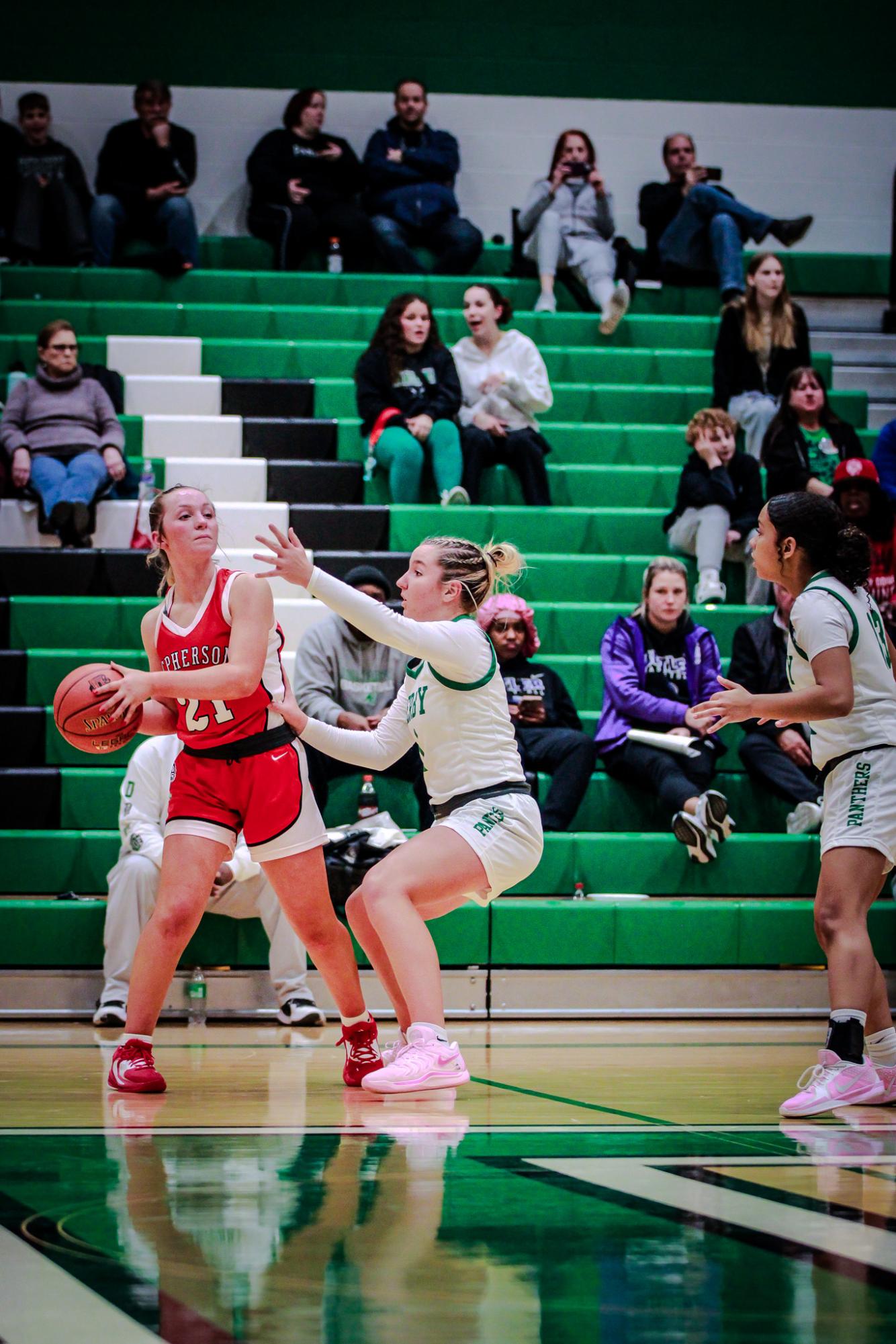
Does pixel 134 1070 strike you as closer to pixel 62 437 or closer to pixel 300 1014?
pixel 300 1014

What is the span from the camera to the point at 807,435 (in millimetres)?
8070

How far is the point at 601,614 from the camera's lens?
24.7 feet

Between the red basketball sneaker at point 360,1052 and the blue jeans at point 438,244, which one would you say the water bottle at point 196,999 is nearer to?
the red basketball sneaker at point 360,1052

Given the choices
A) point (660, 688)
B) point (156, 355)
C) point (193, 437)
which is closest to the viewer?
point (660, 688)

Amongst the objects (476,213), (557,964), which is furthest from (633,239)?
(557,964)

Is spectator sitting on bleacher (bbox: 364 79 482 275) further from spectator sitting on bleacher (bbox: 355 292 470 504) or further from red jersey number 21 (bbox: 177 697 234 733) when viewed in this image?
red jersey number 21 (bbox: 177 697 234 733)

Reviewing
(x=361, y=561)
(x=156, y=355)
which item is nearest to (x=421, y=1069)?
(x=361, y=561)

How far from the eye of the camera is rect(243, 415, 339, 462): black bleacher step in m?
8.48

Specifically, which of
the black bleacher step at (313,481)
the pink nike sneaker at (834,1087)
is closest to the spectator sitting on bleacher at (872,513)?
the black bleacher step at (313,481)

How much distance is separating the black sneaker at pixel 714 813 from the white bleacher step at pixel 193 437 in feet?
11.5

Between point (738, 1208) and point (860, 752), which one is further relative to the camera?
point (860, 752)

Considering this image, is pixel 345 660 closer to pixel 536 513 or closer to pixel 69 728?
pixel 536 513

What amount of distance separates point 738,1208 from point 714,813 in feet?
12.7

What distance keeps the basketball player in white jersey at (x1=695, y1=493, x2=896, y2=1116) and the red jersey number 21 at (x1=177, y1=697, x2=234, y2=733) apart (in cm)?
121
